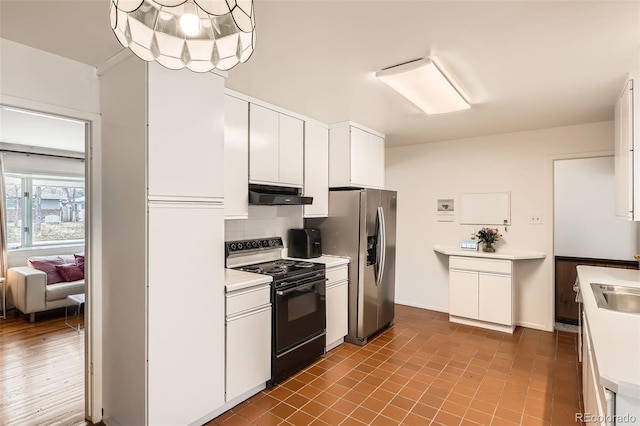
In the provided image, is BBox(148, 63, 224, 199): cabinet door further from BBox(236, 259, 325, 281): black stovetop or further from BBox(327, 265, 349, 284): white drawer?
BBox(327, 265, 349, 284): white drawer

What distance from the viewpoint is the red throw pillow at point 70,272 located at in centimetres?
470

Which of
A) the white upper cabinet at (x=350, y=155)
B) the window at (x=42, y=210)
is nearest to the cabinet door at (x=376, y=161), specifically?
the white upper cabinet at (x=350, y=155)

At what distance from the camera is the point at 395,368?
3.08m

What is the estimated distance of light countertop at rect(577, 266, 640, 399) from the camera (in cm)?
113

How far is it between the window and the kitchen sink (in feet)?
22.9

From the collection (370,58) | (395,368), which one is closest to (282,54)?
(370,58)

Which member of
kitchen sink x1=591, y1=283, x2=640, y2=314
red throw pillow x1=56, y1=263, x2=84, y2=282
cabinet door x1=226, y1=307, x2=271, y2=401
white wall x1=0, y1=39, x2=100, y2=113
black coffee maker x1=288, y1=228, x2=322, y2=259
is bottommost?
cabinet door x1=226, y1=307, x2=271, y2=401

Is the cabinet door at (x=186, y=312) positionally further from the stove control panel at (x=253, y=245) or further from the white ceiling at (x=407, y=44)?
the white ceiling at (x=407, y=44)

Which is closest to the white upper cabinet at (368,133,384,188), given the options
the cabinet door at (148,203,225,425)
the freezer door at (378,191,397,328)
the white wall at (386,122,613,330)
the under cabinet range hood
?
the freezer door at (378,191,397,328)

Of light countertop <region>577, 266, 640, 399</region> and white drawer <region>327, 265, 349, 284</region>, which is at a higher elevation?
light countertop <region>577, 266, 640, 399</region>

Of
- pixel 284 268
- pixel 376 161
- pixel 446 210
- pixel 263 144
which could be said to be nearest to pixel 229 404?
pixel 284 268

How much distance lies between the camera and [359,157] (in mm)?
3893

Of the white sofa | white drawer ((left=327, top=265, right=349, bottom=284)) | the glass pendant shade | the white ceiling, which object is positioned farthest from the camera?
the white sofa

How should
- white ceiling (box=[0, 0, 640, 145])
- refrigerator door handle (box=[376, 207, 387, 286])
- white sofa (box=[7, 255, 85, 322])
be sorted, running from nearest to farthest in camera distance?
white ceiling (box=[0, 0, 640, 145])
refrigerator door handle (box=[376, 207, 387, 286])
white sofa (box=[7, 255, 85, 322])
